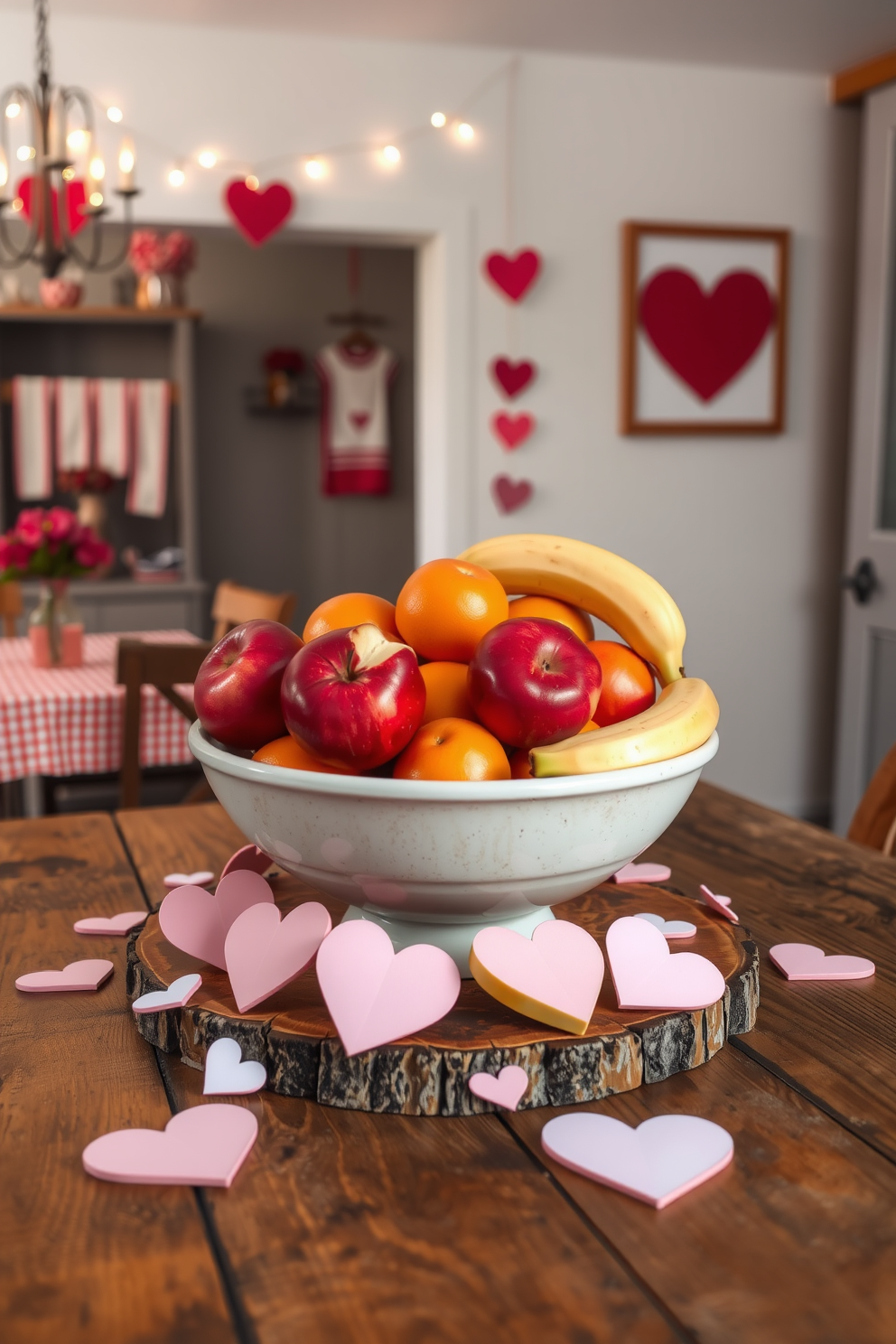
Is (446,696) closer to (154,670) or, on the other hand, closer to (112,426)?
(154,670)

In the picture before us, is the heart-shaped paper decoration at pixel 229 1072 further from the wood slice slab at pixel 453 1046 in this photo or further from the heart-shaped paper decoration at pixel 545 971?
the heart-shaped paper decoration at pixel 545 971

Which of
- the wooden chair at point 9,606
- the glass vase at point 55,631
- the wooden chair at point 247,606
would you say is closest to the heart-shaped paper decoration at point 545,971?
the wooden chair at point 247,606

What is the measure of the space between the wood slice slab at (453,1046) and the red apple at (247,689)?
0.51ft

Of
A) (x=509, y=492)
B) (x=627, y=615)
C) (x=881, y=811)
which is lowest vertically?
(x=881, y=811)

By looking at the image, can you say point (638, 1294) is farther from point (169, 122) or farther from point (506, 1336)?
point (169, 122)

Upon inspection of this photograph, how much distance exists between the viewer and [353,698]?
0.63 m

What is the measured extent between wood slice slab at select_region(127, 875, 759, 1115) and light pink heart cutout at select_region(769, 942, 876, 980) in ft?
0.29

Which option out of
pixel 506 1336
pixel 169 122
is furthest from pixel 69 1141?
pixel 169 122

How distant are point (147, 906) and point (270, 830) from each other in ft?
1.12

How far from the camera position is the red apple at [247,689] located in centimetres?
70

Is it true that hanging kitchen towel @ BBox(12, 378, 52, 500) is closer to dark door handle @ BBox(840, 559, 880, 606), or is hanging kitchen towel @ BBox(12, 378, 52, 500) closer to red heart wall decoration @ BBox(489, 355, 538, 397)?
red heart wall decoration @ BBox(489, 355, 538, 397)

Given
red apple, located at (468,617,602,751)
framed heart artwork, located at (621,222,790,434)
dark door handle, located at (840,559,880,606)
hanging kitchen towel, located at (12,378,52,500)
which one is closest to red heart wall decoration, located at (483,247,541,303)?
framed heart artwork, located at (621,222,790,434)

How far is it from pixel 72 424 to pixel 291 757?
4.09 metres

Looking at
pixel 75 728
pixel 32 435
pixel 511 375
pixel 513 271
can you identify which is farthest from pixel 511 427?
pixel 32 435
